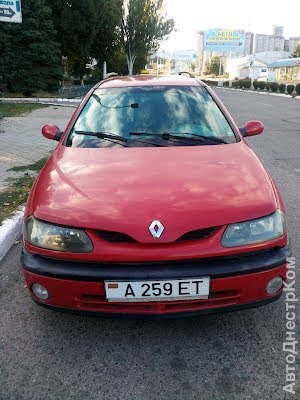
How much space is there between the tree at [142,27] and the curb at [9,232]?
38.5 meters

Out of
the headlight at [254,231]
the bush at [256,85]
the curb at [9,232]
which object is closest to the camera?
the headlight at [254,231]

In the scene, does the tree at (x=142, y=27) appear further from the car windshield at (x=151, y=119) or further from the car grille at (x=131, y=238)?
the car grille at (x=131, y=238)

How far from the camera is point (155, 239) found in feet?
6.98

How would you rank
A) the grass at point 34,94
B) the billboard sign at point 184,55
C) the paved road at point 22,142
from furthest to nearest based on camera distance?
the billboard sign at point 184,55 → the grass at point 34,94 → the paved road at point 22,142

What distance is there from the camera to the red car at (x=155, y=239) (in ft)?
6.95

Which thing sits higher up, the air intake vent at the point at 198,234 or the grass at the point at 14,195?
the air intake vent at the point at 198,234

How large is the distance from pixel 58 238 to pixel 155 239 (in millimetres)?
552

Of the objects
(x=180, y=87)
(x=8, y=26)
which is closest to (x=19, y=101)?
(x=8, y=26)

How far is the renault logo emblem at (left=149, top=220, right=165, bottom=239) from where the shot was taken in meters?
2.13

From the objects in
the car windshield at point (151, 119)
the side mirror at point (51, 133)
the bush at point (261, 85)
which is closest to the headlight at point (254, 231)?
the car windshield at point (151, 119)

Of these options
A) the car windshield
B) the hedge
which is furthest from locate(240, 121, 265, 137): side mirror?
the hedge

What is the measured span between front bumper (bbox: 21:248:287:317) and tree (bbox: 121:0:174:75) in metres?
40.2

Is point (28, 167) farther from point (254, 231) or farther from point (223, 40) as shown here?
point (223, 40)

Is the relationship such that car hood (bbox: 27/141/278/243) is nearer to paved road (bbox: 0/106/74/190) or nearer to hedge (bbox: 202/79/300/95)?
paved road (bbox: 0/106/74/190)
